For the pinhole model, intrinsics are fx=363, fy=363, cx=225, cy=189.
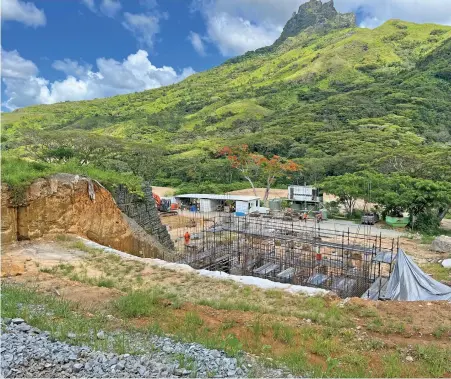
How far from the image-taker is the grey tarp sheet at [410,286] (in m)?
11.0

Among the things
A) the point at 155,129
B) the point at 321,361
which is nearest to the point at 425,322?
the point at 321,361

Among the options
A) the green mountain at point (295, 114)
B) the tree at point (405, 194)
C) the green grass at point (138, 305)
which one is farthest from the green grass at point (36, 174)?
the tree at point (405, 194)

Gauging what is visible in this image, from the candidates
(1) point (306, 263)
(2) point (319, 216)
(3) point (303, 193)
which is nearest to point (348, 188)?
(2) point (319, 216)

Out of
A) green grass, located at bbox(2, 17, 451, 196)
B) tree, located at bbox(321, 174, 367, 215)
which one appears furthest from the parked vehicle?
green grass, located at bbox(2, 17, 451, 196)

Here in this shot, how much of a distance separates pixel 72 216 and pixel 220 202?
23.8 metres

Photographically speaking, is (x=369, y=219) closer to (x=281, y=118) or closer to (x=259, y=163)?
(x=259, y=163)

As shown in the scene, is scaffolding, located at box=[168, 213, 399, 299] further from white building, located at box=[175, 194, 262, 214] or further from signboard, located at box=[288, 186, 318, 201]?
signboard, located at box=[288, 186, 318, 201]

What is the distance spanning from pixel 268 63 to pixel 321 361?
140m

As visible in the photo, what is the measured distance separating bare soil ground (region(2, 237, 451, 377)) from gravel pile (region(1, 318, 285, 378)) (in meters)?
0.56

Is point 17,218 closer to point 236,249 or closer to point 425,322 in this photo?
point 236,249

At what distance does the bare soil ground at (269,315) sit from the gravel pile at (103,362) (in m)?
0.56

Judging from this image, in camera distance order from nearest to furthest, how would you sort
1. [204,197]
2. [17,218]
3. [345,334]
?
[345,334]
[17,218]
[204,197]

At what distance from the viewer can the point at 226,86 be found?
12406 cm

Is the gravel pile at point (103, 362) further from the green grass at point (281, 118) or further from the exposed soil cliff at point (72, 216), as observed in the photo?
the green grass at point (281, 118)
